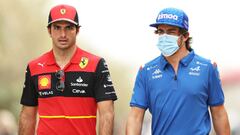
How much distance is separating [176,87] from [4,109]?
6.66m

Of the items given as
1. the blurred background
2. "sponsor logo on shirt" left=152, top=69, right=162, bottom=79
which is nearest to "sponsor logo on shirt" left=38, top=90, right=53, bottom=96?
"sponsor logo on shirt" left=152, top=69, right=162, bottom=79

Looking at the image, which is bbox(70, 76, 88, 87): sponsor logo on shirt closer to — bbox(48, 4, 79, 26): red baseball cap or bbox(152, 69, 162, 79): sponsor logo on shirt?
bbox(48, 4, 79, 26): red baseball cap

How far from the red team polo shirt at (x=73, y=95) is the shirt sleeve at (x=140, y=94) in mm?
326

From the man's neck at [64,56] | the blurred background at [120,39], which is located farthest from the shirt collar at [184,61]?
the blurred background at [120,39]

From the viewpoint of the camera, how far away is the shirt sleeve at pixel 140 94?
5211 millimetres

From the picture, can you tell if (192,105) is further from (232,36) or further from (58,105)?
(232,36)

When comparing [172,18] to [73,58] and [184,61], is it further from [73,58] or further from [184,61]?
[73,58]

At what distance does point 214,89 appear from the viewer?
5133 mm

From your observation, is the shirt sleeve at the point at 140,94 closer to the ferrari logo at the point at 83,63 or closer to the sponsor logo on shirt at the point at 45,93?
the ferrari logo at the point at 83,63

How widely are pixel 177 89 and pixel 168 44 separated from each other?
1.19ft

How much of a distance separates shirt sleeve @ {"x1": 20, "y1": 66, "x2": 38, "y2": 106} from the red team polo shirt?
0.06 m

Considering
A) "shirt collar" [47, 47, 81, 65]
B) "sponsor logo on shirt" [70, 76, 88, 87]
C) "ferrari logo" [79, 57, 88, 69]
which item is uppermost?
"shirt collar" [47, 47, 81, 65]

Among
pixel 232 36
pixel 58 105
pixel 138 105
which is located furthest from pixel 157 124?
pixel 232 36

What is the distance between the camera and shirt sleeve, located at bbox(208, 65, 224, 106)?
5.12 metres
